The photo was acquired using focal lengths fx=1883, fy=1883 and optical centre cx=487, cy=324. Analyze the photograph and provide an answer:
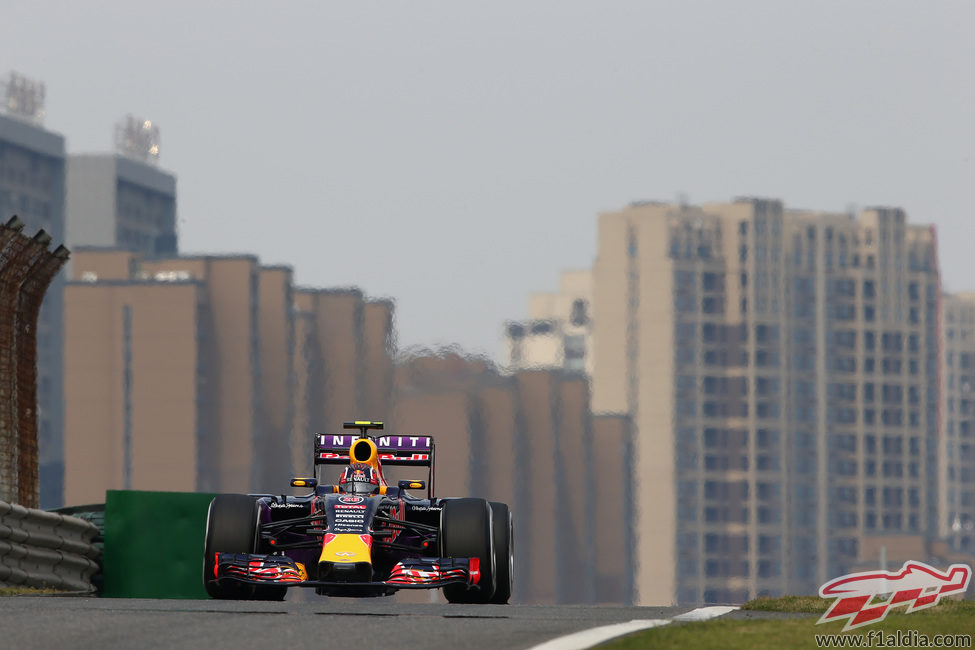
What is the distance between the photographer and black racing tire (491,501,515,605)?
14.7 meters

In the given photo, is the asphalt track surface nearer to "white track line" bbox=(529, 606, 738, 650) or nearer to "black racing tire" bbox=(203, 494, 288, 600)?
"white track line" bbox=(529, 606, 738, 650)

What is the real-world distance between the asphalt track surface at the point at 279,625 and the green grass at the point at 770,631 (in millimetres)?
553

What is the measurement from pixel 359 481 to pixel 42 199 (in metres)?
152

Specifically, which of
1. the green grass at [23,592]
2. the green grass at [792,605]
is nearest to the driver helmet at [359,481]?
the green grass at [23,592]

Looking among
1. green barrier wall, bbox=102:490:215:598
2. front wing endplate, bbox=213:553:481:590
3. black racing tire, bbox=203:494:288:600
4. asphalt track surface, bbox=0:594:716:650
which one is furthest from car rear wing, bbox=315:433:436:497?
asphalt track surface, bbox=0:594:716:650

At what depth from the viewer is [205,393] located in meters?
140

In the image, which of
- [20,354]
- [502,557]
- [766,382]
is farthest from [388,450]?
[766,382]

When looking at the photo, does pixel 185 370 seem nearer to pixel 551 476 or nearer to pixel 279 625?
pixel 551 476

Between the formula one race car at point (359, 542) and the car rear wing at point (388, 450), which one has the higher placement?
the car rear wing at point (388, 450)

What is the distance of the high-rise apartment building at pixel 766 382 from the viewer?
18675cm

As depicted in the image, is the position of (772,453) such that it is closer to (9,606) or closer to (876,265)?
(876,265)

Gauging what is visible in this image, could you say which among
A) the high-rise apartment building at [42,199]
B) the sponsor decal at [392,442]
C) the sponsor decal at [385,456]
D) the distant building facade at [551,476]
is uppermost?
the high-rise apartment building at [42,199]

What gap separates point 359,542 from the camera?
14.3 meters

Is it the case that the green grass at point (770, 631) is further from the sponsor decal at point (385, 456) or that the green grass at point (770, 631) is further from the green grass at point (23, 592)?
the green grass at point (23, 592)
